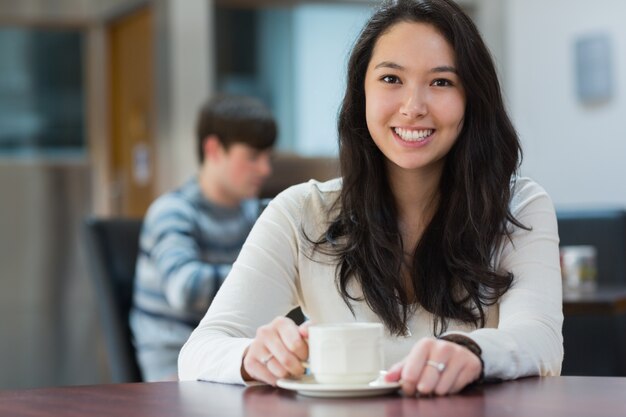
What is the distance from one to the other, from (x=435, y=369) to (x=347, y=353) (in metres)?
0.10

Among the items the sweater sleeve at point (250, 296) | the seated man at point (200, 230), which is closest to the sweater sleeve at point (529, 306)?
the sweater sleeve at point (250, 296)

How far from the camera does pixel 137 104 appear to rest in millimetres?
6590

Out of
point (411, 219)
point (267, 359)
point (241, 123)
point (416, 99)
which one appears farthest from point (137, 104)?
point (267, 359)

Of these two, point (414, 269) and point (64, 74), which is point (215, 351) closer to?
point (414, 269)

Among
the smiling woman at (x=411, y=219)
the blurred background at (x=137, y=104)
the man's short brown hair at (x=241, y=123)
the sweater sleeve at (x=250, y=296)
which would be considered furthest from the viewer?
the blurred background at (x=137, y=104)

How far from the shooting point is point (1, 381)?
645cm

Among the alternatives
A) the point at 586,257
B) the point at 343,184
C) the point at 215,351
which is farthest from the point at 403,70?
the point at 586,257

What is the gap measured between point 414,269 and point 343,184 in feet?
0.64

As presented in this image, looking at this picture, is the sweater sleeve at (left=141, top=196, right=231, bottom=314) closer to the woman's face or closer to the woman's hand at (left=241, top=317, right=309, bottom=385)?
the woman's face

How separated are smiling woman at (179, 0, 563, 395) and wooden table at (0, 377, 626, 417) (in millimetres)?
264

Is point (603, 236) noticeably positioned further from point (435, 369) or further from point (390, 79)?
point (435, 369)

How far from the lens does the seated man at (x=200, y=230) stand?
2.94 m

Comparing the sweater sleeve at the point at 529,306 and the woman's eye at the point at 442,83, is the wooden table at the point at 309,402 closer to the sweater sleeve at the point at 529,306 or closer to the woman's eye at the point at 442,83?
the sweater sleeve at the point at 529,306

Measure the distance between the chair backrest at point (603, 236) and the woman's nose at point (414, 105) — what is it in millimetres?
2676
